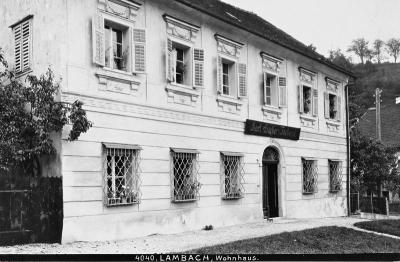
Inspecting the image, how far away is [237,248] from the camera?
10594mm

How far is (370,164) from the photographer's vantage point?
80.9ft

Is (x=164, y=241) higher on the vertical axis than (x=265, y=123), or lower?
lower

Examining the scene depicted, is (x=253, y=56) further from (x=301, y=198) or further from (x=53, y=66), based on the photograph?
(x=53, y=66)

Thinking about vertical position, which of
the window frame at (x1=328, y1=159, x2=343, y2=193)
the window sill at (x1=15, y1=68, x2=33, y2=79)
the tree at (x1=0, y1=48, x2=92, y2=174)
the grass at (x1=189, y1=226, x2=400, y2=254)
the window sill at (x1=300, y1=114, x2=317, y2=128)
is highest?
the window sill at (x1=15, y1=68, x2=33, y2=79)

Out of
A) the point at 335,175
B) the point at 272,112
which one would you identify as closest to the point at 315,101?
the point at 272,112

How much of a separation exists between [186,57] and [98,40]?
353 centimetres

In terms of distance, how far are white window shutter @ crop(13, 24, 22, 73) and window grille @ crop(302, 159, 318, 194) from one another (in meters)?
11.7

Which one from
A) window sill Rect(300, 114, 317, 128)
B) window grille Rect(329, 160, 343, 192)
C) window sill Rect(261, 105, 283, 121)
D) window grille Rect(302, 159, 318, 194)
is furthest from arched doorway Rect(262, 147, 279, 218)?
window grille Rect(329, 160, 343, 192)

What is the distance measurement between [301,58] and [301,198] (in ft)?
17.9

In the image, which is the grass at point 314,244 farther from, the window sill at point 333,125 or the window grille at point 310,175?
the window sill at point 333,125

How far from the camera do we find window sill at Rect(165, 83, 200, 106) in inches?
556

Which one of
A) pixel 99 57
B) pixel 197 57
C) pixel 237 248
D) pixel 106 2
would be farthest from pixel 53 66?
pixel 237 248

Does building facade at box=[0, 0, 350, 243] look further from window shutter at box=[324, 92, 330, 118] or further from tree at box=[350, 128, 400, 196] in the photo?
tree at box=[350, 128, 400, 196]

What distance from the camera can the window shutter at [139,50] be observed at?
1294 cm
